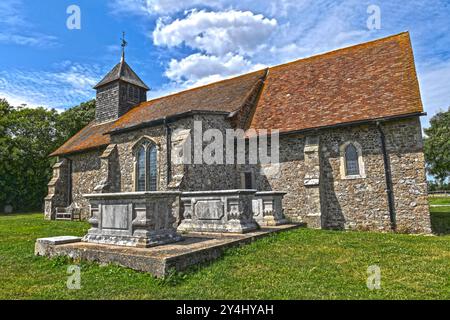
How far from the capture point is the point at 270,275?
216 inches

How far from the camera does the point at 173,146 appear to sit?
41.0ft

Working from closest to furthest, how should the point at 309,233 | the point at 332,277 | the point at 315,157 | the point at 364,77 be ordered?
the point at 332,277 < the point at 309,233 < the point at 315,157 < the point at 364,77

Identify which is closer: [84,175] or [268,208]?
[268,208]

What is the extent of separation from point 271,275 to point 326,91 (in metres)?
10.8

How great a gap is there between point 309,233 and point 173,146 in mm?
6610

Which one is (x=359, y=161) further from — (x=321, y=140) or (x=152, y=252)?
(x=152, y=252)

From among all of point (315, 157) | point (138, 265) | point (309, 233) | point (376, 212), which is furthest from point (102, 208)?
point (376, 212)

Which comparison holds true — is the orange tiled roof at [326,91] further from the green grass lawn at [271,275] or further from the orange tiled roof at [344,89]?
the green grass lawn at [271,275]

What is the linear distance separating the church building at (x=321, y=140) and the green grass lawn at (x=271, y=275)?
3501 mm

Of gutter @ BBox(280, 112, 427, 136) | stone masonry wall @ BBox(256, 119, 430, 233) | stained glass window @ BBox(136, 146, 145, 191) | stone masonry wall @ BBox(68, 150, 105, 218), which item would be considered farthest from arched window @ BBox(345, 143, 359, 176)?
stone masonry wall @ BBox(68, 150, 105, 218)

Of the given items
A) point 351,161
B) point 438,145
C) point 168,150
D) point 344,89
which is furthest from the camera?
point 438,145

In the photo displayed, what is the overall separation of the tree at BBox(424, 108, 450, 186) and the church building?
23.8 metres

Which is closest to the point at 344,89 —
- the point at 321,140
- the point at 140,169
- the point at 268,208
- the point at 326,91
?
the point at 326,91

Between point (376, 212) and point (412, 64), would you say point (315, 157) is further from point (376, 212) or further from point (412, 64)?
point (412, 64)
